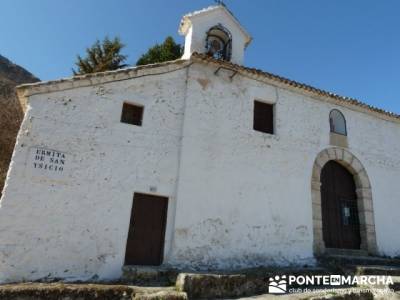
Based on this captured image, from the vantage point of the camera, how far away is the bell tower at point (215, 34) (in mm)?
8891

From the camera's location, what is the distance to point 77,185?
6031mm

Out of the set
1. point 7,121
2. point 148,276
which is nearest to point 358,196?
point 148,276

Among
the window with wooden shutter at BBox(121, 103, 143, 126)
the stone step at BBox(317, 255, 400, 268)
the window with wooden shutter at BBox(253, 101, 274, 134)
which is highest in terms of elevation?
the window with wooden shutter at BBox(253, 101, 274, 134)

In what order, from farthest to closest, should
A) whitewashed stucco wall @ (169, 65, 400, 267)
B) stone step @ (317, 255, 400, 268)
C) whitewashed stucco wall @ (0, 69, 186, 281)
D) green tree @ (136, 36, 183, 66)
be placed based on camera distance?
green tree @ (136, 36, 183, 66), stone step @ (317, 255, 400, 268), whitewashed stucco wall @ (169, 65, 400, 267), whitewashed stucco wall @ (0, 69, 186, 281)

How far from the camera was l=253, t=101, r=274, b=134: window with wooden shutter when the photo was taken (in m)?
8.34

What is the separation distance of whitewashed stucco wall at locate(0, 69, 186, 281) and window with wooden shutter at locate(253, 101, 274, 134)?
2282 millimetres

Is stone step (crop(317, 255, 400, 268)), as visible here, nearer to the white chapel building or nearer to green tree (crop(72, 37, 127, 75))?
the white chapel building

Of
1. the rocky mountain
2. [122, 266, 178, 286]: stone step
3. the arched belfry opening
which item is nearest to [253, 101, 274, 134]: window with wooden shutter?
the arched belfry opening

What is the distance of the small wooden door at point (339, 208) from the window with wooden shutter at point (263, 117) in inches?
83.6

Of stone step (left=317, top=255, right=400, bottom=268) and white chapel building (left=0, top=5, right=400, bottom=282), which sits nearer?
white chapel building (left=0, top=5, right=400, bottom=282)

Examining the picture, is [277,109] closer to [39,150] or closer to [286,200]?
[286,200]

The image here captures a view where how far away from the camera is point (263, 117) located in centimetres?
845

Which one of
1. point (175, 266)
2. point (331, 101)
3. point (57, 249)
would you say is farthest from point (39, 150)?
point (331, 101)

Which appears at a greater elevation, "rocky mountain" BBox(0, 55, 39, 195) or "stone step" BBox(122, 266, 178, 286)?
"rocky mountain" BBox(0, 55, 39, 195)
